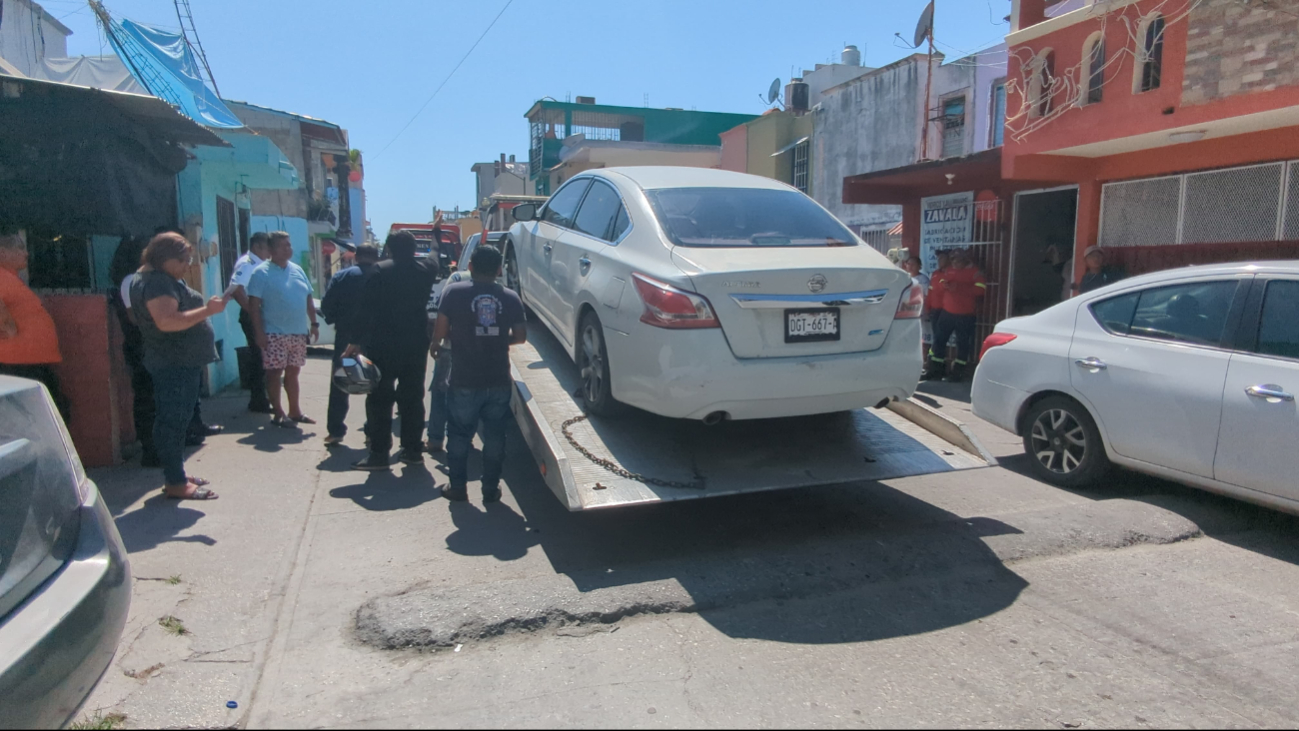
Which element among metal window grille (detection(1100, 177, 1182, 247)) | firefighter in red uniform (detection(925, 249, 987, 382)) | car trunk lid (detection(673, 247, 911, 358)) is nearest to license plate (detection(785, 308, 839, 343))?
car trunk lid (detection(673, 247, 911, 358))

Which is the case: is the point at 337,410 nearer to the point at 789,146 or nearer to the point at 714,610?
the point at 714,610

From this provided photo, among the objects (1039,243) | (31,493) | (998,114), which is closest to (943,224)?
(1039,243)

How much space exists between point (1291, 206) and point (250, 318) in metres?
10.1

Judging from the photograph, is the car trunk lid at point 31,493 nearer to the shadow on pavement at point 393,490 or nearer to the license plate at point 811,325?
the shadow on pavement at point 393,490

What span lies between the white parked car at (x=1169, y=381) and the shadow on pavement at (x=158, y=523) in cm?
560

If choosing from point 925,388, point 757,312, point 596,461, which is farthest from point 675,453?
point 925,388

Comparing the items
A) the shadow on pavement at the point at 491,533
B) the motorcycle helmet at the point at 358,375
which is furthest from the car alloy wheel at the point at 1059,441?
the motorcycle helmet at the point at 358,375

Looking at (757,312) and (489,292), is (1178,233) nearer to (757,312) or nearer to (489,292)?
(757,312)

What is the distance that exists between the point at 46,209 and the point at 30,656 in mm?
5515

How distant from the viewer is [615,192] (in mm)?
5355

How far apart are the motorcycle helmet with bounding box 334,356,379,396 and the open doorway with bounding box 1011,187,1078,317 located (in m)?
9.24

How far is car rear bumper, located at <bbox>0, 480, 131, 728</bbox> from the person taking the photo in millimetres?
2238

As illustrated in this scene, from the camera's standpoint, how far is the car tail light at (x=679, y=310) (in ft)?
13.5

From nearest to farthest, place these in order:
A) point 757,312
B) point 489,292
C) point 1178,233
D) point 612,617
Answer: point 612,617
point 757,312
point 489,292
point 1178,233
